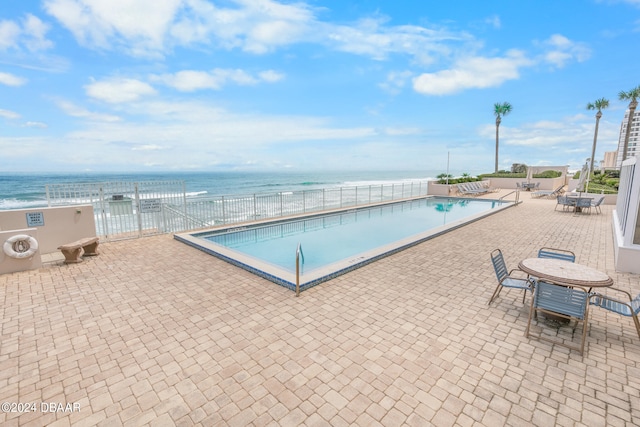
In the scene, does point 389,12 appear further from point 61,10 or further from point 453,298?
point 453,298

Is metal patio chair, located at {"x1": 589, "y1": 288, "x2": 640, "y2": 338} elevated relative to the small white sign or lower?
lower

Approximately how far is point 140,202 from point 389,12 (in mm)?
11522

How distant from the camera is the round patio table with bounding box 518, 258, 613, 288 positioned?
10.2ft

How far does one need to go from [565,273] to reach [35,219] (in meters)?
9.21

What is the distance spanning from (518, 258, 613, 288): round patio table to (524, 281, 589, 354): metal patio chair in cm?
13

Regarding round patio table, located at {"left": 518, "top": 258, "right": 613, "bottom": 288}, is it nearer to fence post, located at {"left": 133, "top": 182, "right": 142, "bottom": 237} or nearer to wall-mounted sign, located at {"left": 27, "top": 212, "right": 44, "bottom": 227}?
fence post, located at {"left": 133, "top": 182, "right": 142, "bottom": 237}

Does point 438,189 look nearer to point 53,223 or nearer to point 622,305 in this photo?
point 622,305

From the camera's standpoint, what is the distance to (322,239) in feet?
26.8

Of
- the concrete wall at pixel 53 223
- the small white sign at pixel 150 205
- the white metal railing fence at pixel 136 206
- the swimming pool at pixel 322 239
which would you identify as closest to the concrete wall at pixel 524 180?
the swimming pool at pixel 322 239

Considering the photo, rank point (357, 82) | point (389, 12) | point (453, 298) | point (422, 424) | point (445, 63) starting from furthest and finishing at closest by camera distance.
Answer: point (357, 82)
point (445, 63)
point (389, 12)
point (453, 298)
point (422, 424)

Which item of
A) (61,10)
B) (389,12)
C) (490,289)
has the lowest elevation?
(490,289)

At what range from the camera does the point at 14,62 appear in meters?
10.4

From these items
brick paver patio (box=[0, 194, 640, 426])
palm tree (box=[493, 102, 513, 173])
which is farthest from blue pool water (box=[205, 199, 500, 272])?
palm tree (box=[493, 102, 513, 173])

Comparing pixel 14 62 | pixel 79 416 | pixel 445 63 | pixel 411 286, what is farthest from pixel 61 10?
pixel 445 63
